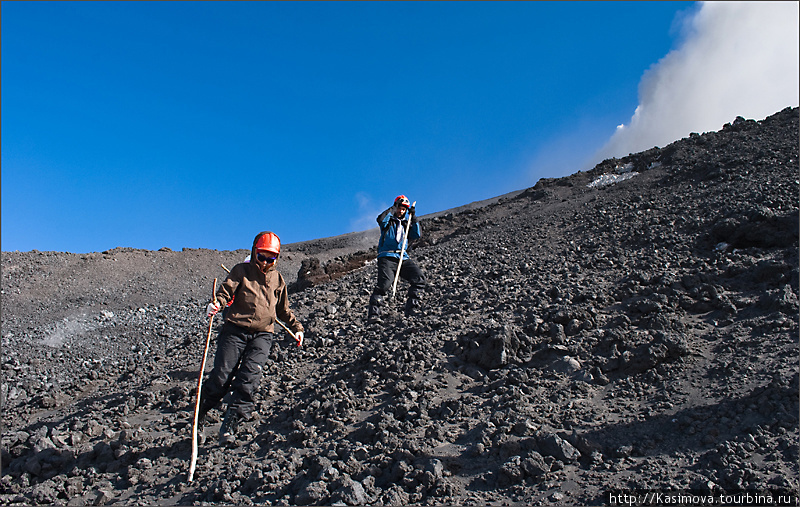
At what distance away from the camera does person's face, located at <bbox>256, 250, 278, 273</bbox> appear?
16.7 feet

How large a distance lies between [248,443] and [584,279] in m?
5.79

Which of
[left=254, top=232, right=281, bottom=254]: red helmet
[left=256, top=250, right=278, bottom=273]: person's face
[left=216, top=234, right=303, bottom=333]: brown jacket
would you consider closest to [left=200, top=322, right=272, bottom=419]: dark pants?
[left=216, top=234, right=303, bottom=333]: brown jacket

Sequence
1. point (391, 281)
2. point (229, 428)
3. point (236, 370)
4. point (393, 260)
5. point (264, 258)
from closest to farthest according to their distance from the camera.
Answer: point (229, 428) → point (236, 370) → point (264, 258) → point (391, 281) → point (393, 260)

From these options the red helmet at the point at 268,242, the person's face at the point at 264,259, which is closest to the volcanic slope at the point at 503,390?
the person's face at the point at 264,259

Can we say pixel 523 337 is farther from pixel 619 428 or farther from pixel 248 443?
pixel 248 443

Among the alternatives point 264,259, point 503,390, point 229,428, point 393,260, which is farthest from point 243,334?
point 393,260

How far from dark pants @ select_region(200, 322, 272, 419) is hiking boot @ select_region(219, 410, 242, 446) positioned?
0.18 feet

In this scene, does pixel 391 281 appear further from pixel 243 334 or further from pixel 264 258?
pixel 243 334

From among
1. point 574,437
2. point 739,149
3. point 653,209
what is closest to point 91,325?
point 574,437

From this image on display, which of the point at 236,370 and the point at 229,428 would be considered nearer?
the point at 229,428

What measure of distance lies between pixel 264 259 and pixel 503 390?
2810 millimetres

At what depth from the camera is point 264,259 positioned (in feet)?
16.8

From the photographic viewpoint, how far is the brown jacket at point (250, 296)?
4.96 m

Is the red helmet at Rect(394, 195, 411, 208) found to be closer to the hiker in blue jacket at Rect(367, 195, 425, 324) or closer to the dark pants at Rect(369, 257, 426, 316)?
the hiker in blue jacket at Rect(367, 195, 425, 324)
